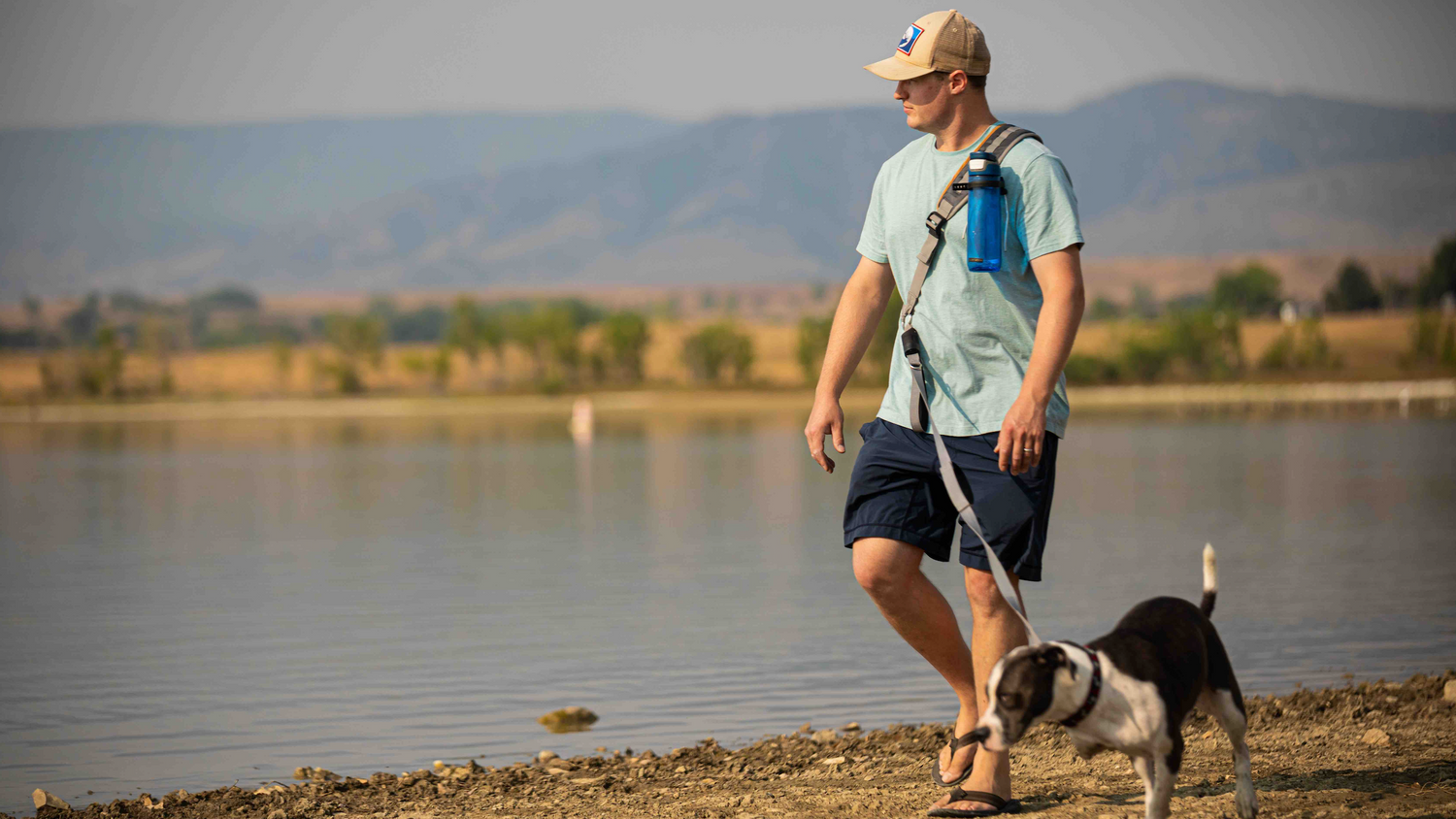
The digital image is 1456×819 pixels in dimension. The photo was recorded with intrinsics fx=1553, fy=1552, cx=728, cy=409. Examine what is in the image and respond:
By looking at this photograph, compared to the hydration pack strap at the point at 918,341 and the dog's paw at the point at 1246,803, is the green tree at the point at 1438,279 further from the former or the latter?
the hydration pack strap at the point at 918,341

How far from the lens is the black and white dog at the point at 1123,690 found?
3.92 metres

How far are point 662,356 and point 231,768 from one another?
149006 millimetres

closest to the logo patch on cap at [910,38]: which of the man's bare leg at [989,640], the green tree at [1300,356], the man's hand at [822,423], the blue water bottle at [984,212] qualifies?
the blue water bottle at [984,212]

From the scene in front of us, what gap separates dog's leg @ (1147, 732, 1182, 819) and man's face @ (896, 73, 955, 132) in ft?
6.25

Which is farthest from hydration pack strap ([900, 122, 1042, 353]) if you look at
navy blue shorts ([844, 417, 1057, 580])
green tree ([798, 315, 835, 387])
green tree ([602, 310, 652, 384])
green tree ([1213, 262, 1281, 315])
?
green tree ([1213, 262, 1281, 315])

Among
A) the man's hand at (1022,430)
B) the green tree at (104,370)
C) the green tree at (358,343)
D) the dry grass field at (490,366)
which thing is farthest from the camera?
the green tree at (358,343)

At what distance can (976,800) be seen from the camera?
4746 millimetres

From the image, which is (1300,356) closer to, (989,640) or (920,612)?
(920,612)

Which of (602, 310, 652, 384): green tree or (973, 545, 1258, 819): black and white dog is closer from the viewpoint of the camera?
(973, 545, 1258, 819): black and white dog

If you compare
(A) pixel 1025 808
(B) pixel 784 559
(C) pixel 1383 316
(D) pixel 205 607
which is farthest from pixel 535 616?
(C) pixel 1383 316

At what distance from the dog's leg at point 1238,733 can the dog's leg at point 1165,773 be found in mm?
397

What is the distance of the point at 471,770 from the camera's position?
612 centimetres

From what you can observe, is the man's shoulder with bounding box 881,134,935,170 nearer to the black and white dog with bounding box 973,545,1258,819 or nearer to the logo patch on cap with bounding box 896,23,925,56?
Result: the logo patch on cap with bounding box 896,23,925,56

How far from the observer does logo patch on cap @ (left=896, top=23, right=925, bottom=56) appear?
4.67m
